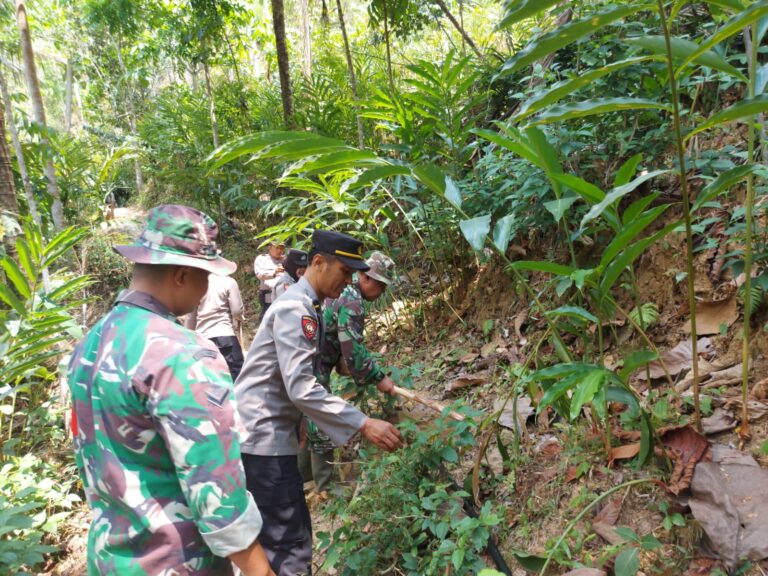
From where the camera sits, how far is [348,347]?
279cm

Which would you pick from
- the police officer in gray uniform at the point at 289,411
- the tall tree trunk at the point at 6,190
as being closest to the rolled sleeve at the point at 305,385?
the police officer in gray uniform at the point at 289,411

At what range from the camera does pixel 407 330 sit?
5.16 meters

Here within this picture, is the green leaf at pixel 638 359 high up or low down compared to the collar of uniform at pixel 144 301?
down

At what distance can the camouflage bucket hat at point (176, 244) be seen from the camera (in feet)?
4.67

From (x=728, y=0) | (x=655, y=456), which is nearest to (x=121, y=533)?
(x=655, y=456)

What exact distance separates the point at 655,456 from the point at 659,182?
6.62 ft

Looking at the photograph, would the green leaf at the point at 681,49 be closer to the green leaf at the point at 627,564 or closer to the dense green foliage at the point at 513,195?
the dense green foliage at the point at 513,195

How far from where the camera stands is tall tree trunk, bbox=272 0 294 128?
22.4 ft

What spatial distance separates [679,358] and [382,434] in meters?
1.59

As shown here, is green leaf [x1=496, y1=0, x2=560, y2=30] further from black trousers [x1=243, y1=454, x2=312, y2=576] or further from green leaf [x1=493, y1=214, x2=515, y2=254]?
black trousers [x1=243, y1=454, x2=312, y2=576]

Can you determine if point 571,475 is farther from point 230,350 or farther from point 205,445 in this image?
point 230,350

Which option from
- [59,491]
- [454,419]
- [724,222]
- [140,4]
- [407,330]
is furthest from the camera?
[140,4]

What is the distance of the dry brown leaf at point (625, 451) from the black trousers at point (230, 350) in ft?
11.0

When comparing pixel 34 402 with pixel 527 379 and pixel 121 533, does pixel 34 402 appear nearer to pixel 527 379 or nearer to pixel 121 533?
pixel 121 533
